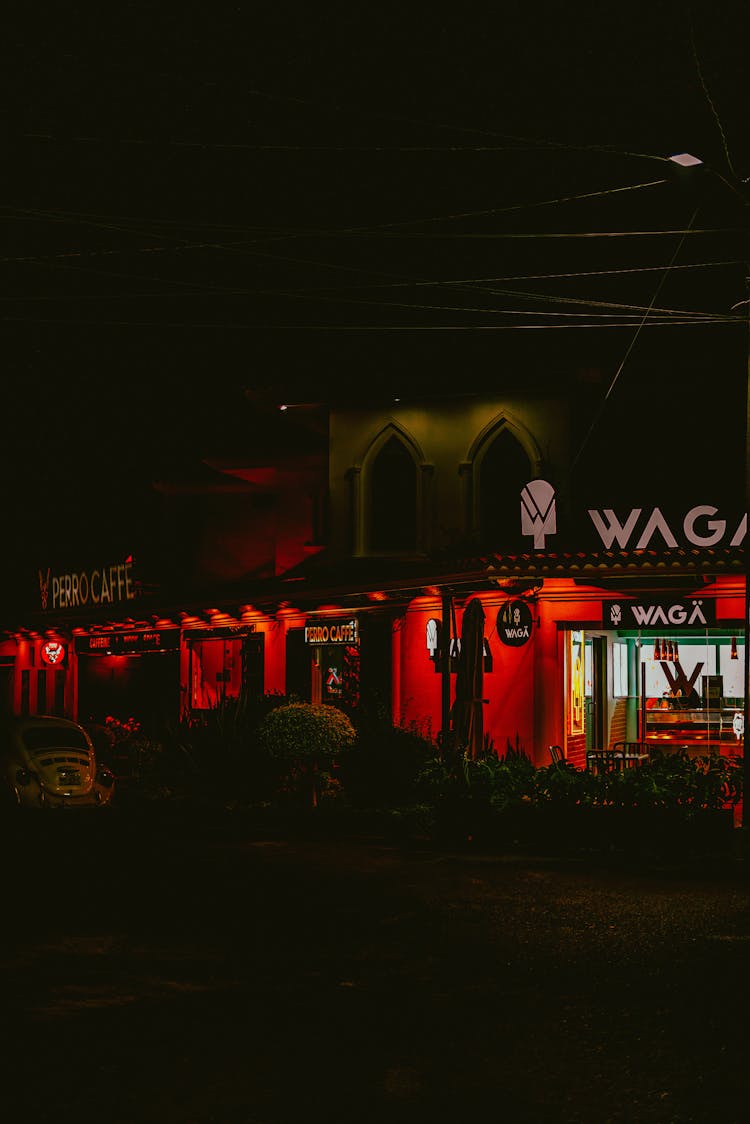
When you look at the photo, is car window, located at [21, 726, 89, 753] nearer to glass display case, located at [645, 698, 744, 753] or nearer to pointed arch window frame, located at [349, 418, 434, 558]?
pointed arch window frame, located at [349, 418, 434, 558]

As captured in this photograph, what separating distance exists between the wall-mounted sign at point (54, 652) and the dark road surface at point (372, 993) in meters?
23.3

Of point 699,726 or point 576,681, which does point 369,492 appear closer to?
point 576,681

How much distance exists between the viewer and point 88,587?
1385 inches

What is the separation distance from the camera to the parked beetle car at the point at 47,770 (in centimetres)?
2023

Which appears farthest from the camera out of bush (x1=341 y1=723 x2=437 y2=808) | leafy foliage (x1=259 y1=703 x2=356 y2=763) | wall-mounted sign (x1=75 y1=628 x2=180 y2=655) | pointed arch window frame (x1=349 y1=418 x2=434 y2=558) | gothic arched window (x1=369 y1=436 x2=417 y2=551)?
wall-mounted sign (x1=75 y1=628 x2=180 y2=655)

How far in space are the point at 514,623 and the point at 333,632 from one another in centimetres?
583

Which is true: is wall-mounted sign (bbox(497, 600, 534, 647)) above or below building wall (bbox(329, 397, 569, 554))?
below

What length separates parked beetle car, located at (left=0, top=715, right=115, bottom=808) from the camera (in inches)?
797

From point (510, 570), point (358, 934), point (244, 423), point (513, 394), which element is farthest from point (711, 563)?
point (244, 423)

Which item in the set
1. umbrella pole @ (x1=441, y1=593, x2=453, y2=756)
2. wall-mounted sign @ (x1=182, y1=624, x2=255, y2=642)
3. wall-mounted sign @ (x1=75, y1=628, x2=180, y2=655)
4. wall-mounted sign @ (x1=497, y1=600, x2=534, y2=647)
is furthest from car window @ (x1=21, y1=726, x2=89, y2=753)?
wall-mounted sign @ (x1=75, y1=628, x2=180, y2=655)

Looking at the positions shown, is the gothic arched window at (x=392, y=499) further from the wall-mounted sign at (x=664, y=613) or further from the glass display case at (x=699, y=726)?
the wall-mounted sign at (x=664, y=613)

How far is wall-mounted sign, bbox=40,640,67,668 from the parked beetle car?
16.5m

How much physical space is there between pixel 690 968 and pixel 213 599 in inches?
774

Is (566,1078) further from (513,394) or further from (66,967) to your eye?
(513,394)
